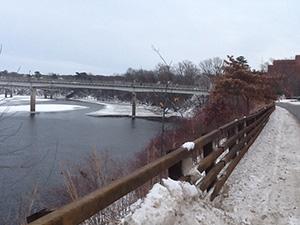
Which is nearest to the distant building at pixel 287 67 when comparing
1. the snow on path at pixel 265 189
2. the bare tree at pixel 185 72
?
the bare tree at pixel 185 72

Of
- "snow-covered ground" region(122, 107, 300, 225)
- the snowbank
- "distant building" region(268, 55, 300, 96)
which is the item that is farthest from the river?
"distant building" region(268, 55, 300, 96)

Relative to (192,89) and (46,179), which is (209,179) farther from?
(192,89)

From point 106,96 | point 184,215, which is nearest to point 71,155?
point 184,215

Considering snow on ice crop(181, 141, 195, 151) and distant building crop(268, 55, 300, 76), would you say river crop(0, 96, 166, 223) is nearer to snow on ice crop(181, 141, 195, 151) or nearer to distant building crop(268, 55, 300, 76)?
snow on ice crop(181, 141, 195, 151)

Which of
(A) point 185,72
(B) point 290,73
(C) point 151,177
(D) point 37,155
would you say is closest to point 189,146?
(C) point 151,177

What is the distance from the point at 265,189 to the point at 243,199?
100 centimetres

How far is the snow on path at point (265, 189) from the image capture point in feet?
20.0

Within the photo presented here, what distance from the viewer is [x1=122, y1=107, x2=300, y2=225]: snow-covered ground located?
4324 millimetres

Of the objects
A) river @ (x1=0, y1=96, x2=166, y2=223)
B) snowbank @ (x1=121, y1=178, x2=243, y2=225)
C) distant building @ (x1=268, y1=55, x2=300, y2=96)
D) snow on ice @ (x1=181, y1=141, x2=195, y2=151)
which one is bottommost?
river @ (x1=0, y1=96, x2=166, y2=223)

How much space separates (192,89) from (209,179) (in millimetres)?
77624

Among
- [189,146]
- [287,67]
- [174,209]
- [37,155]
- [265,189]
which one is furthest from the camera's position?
[287,67]

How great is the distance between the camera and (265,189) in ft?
25.0

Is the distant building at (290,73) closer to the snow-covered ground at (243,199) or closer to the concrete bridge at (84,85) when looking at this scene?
the concrete bridge at (84,85)

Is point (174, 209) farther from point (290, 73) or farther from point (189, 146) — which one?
point (290, 73)
